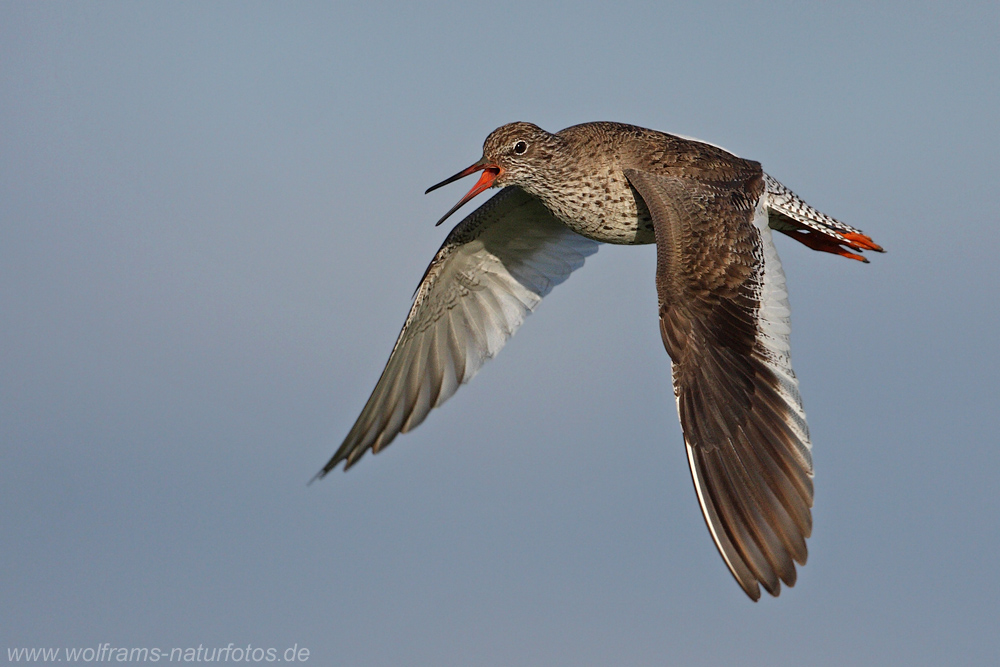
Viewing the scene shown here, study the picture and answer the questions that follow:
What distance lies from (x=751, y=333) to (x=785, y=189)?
11.6ft

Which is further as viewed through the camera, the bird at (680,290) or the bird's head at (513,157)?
the bird's head at (513,157)

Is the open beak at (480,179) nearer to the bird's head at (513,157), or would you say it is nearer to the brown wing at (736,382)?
the bird's head at (513,157)

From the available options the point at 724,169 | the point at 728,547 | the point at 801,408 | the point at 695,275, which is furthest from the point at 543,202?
the point at 728,547

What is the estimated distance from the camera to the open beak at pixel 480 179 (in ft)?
48.1

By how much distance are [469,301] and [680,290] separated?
5.52 meters

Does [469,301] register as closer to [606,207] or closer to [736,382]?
[606,207]

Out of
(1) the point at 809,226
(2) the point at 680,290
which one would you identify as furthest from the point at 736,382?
(1) the point at 809,226

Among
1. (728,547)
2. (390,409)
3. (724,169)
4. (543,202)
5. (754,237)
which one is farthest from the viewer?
(390,409)

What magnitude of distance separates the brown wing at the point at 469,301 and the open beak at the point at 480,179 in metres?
1.35

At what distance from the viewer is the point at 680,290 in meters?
12.2

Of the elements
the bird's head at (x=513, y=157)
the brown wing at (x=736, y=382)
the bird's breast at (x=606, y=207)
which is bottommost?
the brown wing at (x=736, y=382)

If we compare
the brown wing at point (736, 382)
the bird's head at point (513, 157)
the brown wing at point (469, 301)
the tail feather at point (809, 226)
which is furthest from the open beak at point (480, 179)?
the tail feather at point (809, 226)

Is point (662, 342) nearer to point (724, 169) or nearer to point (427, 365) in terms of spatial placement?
point (724, 169)

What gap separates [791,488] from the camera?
1119 centimetres
